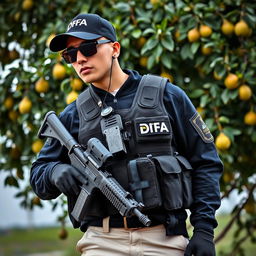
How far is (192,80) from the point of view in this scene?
4398 mm

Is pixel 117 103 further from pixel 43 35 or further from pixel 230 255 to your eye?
pixel 230 255

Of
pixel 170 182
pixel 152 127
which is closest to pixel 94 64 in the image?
pixel 152 127

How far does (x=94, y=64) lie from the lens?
264 centimetres

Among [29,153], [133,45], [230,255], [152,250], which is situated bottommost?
[230,255]

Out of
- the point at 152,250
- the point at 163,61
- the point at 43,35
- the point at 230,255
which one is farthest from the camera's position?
the point at 230,255

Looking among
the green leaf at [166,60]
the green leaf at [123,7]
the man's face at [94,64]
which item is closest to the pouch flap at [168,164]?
the man's face at [94,64]

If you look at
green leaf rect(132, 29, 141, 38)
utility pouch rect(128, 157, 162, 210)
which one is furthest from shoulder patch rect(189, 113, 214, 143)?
green leaf rect(132, 29, 141, 38)

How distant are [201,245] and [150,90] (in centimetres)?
64

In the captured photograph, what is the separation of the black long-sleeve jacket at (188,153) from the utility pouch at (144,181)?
191 mm

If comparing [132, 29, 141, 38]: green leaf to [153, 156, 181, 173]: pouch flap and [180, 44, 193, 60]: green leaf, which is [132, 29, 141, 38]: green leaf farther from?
[153, 156, 181, 173]: pouch flap

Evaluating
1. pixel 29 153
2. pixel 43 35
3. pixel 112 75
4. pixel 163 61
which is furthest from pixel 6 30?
pixel 112 75

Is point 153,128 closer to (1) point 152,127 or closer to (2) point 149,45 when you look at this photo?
(1) point 152,127

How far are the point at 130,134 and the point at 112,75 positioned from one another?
290mm

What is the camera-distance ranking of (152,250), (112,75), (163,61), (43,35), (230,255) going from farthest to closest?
(230,255) → (43,35) → (163,61) → (112,75) → (152,250)
